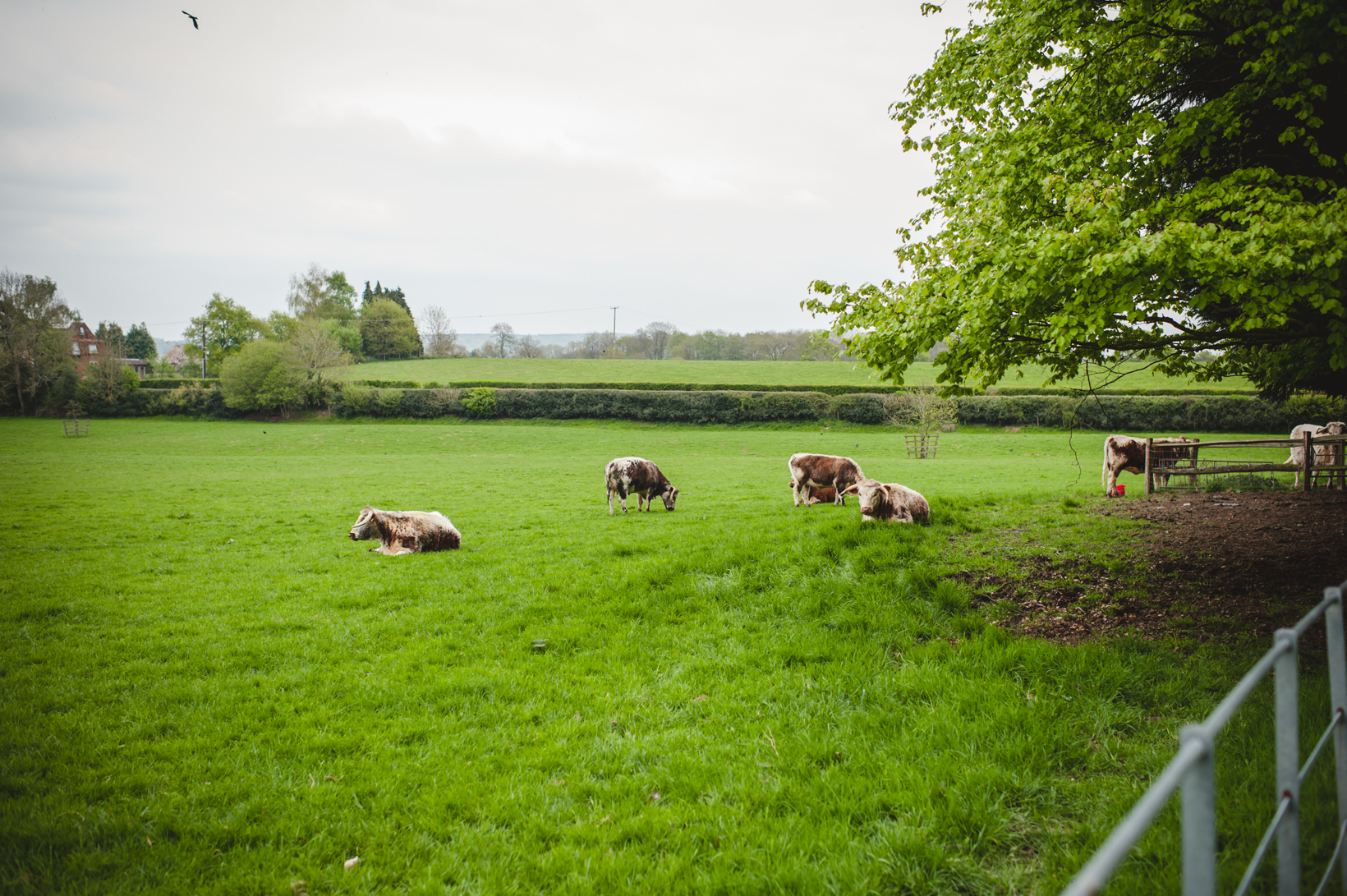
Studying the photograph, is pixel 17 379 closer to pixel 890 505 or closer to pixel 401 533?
pixel 401 533

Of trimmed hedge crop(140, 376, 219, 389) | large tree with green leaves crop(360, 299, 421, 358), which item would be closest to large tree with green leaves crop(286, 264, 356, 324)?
large tree with green leaves crop(360, 299, 421, 358)

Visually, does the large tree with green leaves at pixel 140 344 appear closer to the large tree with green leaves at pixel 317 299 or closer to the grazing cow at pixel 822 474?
the large tree with green leaves at pixel 317 299

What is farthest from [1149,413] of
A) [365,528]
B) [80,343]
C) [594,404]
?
[80,343]

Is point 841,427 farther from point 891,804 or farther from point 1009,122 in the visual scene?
point 891,804

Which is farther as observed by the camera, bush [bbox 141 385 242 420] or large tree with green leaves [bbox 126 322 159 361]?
large tree with green leaves [bbox 126 322 159 361]

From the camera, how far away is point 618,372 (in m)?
71.1

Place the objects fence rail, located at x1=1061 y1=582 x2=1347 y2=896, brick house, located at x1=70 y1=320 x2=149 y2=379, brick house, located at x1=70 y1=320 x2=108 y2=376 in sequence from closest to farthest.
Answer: fence rail, located at x1=1061 y1=582 x2=1347 y2=896, brick house, located at x1=70 y1=320 x2=149 y2=379, brick house, located at x1=70 y1=320 x2=108 y2=376

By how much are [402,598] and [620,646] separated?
11.6ft

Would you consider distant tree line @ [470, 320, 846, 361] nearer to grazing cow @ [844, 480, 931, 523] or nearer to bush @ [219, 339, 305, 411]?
bush @ [219, 339, 305, 411]

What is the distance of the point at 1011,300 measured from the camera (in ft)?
19.8

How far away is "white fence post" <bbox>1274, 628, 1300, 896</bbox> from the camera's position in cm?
195

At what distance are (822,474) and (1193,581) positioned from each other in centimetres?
847

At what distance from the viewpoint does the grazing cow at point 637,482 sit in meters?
15.5

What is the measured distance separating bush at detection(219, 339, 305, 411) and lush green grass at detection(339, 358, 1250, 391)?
15.7ft
